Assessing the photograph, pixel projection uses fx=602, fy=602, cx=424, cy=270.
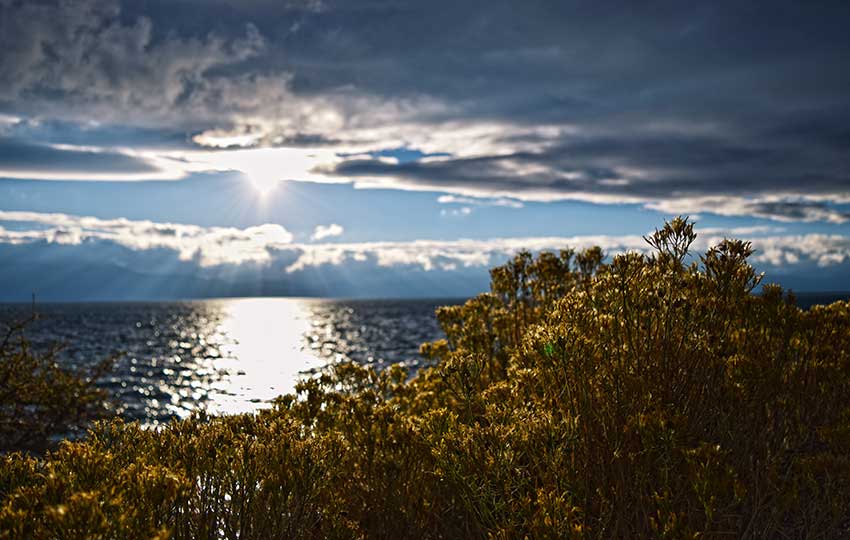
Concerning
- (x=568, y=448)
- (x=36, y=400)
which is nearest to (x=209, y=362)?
(x=36, y=400)

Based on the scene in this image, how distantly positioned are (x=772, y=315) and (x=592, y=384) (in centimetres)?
247

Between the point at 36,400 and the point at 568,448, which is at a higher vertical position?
the point at 568,448

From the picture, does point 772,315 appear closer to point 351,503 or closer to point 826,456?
point 826,456

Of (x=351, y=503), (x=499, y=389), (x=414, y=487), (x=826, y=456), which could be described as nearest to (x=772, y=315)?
(x=826, y=456)

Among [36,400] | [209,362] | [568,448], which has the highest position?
[568,448]

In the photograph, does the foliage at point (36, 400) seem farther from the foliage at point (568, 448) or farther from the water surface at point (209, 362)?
the foliage at point (568, 448)

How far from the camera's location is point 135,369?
2260 inches

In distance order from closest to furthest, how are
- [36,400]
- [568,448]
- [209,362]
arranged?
[568,448] → [36,400] → [209,362]

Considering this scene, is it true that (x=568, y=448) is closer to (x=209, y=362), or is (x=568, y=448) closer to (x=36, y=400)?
(x=36, y=400)

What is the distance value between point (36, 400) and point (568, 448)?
14199 millimetres

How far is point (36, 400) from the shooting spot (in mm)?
14539

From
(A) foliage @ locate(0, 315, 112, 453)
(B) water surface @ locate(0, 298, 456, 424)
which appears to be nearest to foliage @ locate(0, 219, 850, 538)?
(A) foliage @ locate(0, 315, 112, 453)

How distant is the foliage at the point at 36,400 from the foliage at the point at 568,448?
32.3 feet

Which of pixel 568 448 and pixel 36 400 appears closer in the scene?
pixel 568 448
